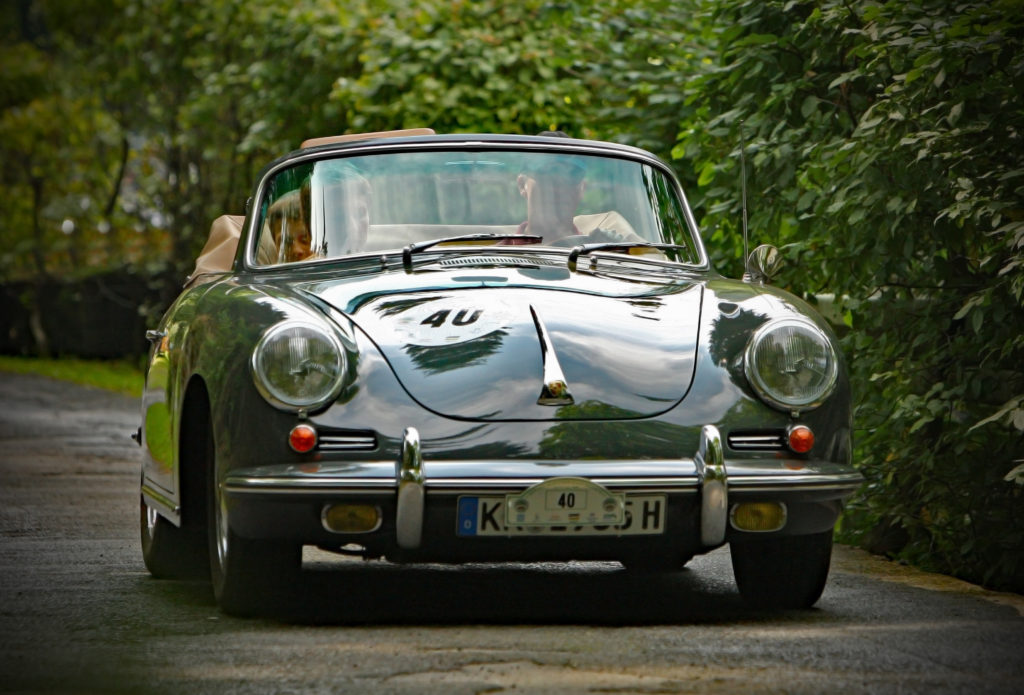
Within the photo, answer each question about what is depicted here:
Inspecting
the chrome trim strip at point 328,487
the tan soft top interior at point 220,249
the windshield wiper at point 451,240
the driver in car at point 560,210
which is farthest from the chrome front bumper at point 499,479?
the tan soft top interior at point 220,249

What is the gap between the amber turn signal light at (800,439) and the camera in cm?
529

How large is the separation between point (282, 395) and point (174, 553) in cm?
173

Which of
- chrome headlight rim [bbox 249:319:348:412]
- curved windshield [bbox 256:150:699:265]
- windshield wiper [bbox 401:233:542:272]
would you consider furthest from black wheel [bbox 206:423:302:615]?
curved windshield [bbox 256:150:699:265]

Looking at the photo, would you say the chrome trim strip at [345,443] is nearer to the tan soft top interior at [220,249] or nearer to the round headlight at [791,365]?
the round headlight at [791,365]

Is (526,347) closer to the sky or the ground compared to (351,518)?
closer to the sky

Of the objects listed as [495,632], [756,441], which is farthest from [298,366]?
[756,441]

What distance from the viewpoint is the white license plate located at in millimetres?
4996

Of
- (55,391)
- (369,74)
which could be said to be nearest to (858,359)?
(369,74)

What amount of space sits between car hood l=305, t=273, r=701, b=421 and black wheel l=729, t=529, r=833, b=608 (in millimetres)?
674

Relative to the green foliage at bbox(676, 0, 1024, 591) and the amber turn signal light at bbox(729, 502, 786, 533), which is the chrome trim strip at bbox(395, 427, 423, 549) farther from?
the green foliage at bbox(676, 0, 1024, 591)

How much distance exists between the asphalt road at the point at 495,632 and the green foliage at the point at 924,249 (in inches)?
11.7

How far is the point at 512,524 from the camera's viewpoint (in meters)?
5.00

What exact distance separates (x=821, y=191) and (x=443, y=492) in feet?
10.3

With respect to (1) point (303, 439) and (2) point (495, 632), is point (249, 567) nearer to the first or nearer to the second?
(1) point (303, 439)
